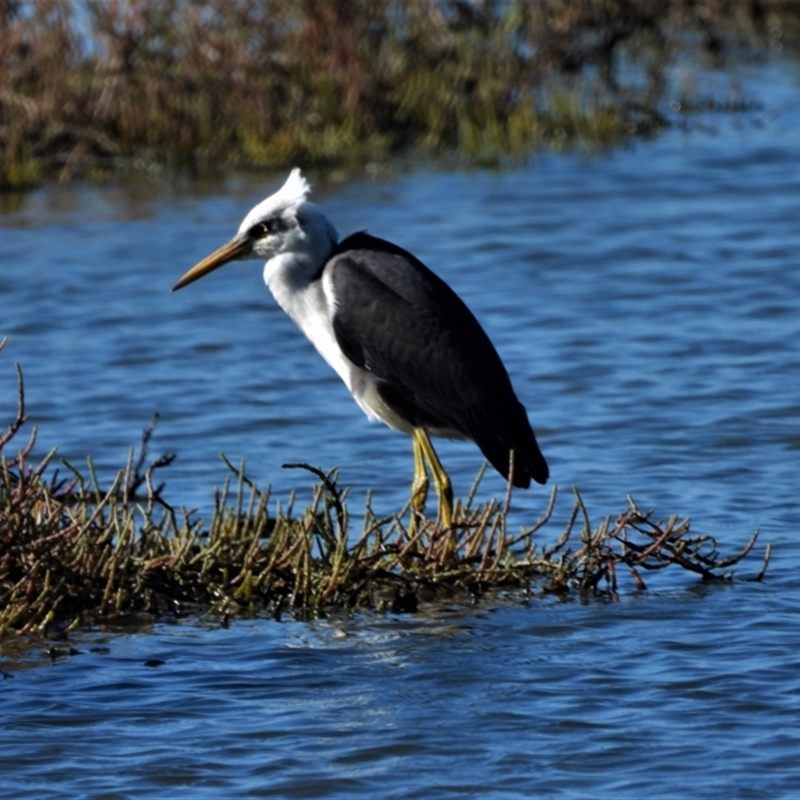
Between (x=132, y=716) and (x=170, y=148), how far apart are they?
27.4 ft

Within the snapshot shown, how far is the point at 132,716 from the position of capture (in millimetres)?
4758

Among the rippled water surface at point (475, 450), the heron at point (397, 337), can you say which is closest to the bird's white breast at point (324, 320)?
the heron at point (397, 337)

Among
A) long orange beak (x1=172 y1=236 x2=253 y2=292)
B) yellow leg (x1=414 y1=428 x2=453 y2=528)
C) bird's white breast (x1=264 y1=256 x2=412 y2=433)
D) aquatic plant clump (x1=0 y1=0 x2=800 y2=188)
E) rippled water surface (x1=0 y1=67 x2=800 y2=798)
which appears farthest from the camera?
aquatic plant clump (x1=0 y1=0 x2=800 y2=188)

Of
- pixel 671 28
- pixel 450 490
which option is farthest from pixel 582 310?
pixel 671 28

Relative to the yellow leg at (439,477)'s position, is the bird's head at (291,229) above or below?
above

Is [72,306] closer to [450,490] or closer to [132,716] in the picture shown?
[450,490]

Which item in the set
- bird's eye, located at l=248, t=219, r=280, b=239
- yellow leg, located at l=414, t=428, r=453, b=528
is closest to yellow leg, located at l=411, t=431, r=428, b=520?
yellow leg, located at l=414, t=428, r=453, b=528

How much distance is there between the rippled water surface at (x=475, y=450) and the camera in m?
4.50

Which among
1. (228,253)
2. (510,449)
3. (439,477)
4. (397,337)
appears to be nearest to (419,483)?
(439,477)

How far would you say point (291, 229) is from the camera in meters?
6.20

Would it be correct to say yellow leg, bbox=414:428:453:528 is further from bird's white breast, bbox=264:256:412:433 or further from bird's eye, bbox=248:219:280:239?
bird's eye, bbox=248:219:280:239

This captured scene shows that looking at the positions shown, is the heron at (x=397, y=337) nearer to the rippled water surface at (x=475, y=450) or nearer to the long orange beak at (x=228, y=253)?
the long orange beak at (x=228, y=253)

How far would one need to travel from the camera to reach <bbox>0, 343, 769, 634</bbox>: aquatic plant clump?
17.0 feet

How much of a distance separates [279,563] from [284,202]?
4.42 feet
